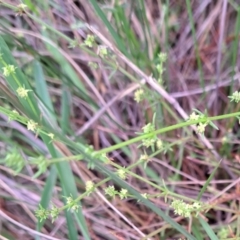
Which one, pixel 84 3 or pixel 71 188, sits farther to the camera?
pixel 84 3

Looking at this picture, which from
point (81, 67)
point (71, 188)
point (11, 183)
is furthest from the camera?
point (81, 67)

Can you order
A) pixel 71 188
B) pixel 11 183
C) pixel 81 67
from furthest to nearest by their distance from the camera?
pixel 81 67
pixel 11 183
pixel 71 188

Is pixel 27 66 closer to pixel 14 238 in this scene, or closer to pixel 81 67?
pixel 81 67

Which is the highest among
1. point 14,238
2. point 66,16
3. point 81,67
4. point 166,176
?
point 66,16

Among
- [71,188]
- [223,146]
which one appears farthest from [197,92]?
[71,188]

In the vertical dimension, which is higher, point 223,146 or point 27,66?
point 27,66

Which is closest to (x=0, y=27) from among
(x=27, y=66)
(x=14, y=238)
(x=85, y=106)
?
(x=27, y=66)

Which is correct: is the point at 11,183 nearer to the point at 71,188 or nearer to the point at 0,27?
the point at 71,188

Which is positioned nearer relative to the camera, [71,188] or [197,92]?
[71,188]

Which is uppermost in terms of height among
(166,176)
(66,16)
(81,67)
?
(66,16)
